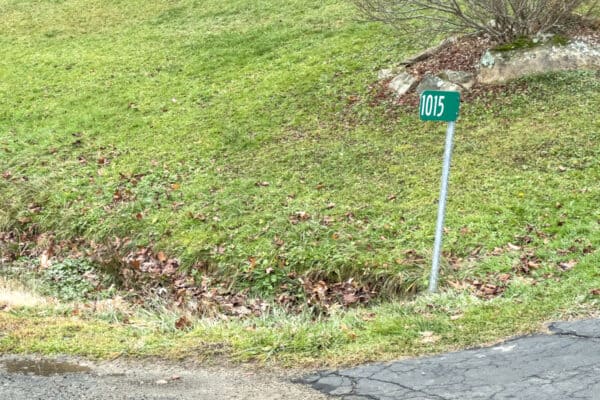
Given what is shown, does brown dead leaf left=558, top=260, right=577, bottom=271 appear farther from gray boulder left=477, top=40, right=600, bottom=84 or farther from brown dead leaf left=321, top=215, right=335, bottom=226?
gray boulder left=477, top=40, right=600, bottom=84

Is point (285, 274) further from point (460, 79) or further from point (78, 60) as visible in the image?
point (78, 60)

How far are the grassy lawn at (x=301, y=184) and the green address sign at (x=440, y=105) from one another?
1689 millimetres

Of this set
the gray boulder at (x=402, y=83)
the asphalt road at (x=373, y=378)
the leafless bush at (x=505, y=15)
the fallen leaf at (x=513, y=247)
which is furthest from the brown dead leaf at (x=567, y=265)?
the gray boulder at (x=402, y=83)

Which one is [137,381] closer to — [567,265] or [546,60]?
→ [567,265]

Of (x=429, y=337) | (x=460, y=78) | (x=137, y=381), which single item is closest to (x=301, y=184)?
(x=460, y=78)

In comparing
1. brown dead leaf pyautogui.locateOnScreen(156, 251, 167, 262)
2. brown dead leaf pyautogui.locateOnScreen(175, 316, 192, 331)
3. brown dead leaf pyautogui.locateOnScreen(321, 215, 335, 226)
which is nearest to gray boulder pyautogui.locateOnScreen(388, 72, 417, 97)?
brown dead leaf pyautogui.locateOnScreen(321, 215, 335, 226)

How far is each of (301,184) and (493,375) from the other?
548 centimetres

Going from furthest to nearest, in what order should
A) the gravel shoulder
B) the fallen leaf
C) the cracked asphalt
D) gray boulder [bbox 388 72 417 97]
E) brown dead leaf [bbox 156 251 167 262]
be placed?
1. gray boulder [bbox 388 72 417 97]
2. brown dead leaf [bbox 156 251 167 262]
3. the fallen leaf
4. the gravel shoulder
5. the cracked asphalt

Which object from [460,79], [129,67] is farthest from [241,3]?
[460,79]

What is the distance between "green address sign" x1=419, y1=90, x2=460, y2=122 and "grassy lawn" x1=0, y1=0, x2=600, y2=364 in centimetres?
169

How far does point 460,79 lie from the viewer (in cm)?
1140

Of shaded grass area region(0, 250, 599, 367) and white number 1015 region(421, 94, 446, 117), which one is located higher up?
white number 1015 region(421, 94, 446, 117)

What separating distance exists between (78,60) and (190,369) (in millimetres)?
13979

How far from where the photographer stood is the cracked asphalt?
427 cm
